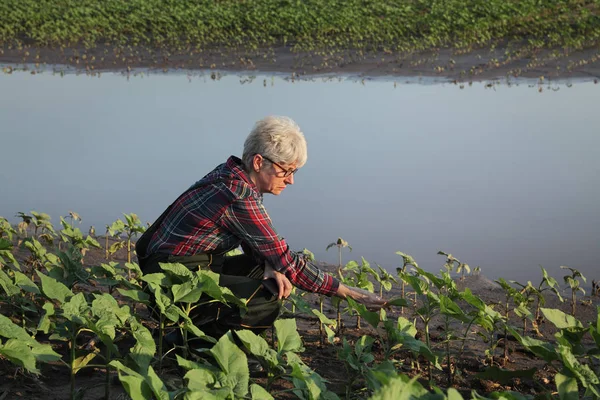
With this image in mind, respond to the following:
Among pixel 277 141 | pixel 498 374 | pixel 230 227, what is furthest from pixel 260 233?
pixel 498 374

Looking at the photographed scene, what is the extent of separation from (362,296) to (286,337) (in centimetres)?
92

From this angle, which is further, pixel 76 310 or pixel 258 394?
pixel 76 310

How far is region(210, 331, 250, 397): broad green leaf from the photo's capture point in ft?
10.2

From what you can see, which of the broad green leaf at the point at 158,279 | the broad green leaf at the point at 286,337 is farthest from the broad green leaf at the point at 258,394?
the broad green leaf at the point at 158,279

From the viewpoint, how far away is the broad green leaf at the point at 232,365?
10.2ft

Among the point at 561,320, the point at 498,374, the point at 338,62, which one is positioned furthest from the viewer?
the point at 338,62

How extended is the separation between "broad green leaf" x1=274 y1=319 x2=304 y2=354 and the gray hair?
0.97 meters

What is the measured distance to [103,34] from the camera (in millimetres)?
18609

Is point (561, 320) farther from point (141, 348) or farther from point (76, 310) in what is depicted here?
point (76, 310)

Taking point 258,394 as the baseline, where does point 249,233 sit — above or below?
above

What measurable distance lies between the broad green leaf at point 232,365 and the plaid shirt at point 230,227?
1.14 meters

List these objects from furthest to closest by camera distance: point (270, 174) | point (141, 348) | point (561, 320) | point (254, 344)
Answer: point (270, 174) < point (561, 320) < point (141, 348) < point (254, 344)

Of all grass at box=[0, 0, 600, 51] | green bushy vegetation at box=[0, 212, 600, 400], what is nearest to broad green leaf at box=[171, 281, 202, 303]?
green bushy vegetation at box=[0, 212, 600, 400]

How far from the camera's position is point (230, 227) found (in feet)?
14.3
